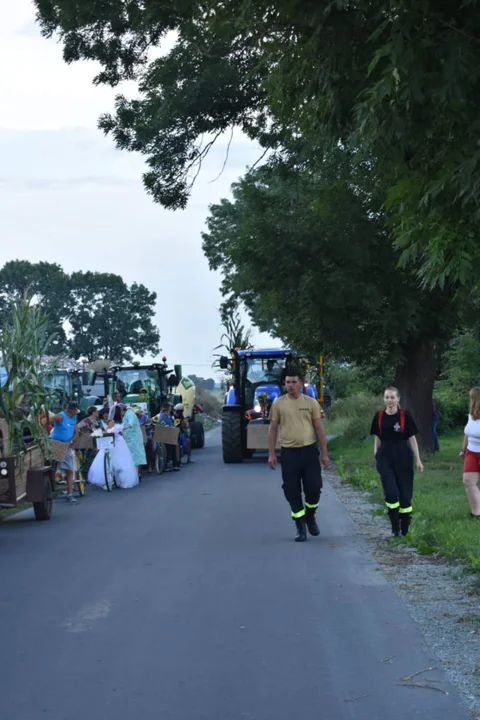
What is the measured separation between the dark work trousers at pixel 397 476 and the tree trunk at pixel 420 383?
13776 millimetres

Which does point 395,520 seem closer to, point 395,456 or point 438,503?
point 395,456

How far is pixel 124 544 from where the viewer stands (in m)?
13.9

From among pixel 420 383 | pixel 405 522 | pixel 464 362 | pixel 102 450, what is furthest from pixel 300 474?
pixel 464 362

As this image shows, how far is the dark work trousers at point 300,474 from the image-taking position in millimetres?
13953

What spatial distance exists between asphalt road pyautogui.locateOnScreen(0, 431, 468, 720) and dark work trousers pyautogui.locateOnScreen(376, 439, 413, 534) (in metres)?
0.61

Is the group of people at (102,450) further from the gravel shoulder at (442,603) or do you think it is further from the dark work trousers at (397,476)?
the dark work trousers at (397,476)

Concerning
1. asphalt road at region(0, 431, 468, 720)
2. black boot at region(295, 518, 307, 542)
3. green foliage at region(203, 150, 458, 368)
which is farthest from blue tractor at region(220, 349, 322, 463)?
black boot at region(295, 518, 307, 542)

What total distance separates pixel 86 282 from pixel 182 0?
3833 inches

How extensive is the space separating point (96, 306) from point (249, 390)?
250ft

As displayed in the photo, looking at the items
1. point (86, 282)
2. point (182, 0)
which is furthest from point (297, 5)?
point (86, 282)

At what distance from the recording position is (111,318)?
350 feet

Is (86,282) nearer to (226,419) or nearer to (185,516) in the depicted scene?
(226,419)

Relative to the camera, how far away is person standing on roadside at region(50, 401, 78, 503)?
65.7 feet

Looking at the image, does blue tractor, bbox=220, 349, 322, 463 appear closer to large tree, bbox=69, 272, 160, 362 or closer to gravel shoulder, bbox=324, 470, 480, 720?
gravel shoulder, bbox=324, 470, 480, 720
